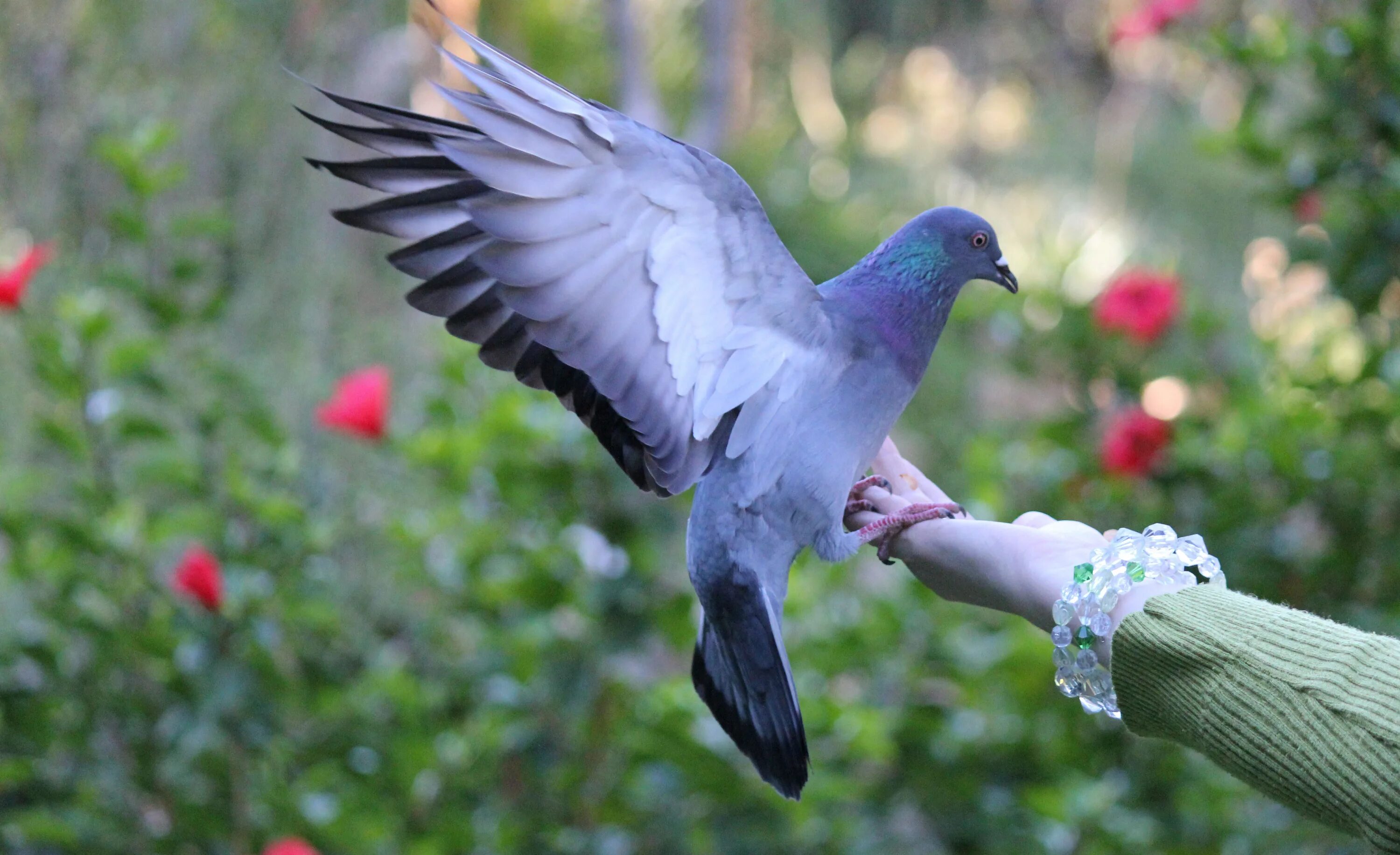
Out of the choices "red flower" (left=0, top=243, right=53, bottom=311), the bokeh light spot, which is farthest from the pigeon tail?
the bokeh light spot

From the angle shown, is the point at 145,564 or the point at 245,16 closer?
the point at 145,564

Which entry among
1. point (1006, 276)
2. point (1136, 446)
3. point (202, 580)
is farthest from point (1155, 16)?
point (202, 580)

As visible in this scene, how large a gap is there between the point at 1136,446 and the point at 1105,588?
1316 mm

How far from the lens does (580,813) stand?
234 cm

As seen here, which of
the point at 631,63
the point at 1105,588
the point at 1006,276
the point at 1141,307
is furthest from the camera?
the point at 631,63

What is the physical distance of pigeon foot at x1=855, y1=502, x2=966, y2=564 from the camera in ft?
4.55

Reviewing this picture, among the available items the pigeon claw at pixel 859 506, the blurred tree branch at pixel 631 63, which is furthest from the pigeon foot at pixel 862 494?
the blurred tree branch at pixel 631 63

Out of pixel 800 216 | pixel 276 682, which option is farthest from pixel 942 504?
pixel 800 216

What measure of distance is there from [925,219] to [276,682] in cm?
150

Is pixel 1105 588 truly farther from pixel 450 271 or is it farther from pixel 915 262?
pixel 450 271

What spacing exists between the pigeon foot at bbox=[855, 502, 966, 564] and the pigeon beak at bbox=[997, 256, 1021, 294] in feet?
0.94

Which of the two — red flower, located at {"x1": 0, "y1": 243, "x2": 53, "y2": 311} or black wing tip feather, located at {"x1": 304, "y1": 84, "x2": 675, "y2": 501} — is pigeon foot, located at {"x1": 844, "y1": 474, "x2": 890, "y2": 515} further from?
red flower, located at {"x1": 0, "y1": 243, "x2": 53, "y2": 311}

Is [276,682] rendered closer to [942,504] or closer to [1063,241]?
[942,504]

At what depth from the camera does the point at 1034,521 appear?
137 cm
